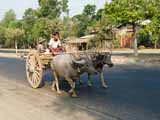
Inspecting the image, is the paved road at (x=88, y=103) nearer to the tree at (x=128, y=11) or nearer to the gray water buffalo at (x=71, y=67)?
the gray water buffalo at (x=71, y=67)

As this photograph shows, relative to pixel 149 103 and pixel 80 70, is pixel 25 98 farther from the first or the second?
pixel 149 103

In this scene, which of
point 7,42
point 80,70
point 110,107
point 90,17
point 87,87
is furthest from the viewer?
point 7,42

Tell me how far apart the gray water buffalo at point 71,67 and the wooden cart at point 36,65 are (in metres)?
1.12

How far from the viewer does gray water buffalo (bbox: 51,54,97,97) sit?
1145cm

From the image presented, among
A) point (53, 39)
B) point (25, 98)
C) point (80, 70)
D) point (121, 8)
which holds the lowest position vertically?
point (25, 98)

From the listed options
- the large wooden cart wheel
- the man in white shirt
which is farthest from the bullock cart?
the man in white shirt

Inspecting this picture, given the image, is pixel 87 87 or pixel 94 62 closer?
pixel 94 62

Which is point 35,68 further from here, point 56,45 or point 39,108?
point 39,108

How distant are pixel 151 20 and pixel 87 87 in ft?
56.8

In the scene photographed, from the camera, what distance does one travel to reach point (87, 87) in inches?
541

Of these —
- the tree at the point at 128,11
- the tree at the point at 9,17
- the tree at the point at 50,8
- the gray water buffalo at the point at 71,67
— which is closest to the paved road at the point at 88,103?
the gray water buffalo at the point at 71,67

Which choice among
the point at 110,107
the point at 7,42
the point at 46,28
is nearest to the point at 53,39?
the point at 110,107

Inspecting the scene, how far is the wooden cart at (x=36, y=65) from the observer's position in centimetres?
1345

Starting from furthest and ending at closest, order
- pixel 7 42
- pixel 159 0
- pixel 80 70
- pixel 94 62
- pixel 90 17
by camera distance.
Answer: pixel 7 42, pixel 90 17, pixel 159 0, pixel 94 62, pixel 80 70
